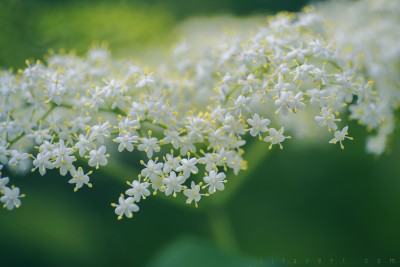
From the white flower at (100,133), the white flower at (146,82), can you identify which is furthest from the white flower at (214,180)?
the white flower at (146,82)

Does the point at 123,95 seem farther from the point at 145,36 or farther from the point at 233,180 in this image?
the point at 145,36

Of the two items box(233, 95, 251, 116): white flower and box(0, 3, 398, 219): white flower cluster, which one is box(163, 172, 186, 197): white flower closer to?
box(0, 3, 398, 219): white flower cluster

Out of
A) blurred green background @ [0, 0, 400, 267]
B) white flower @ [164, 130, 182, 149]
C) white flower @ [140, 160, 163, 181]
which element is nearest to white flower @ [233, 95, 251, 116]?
white flower @ [164, 130, 182, 149]

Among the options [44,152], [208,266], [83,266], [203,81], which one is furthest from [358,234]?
[44,152]

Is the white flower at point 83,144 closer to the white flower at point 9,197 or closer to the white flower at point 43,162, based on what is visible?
the white flower at point 43,162

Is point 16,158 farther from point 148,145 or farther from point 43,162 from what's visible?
point 148,145

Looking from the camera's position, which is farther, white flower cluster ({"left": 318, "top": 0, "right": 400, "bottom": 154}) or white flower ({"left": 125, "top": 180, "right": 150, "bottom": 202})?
white flower cluster ({"left": 318, "top": 0, "right": 400, "bottom": 154})
